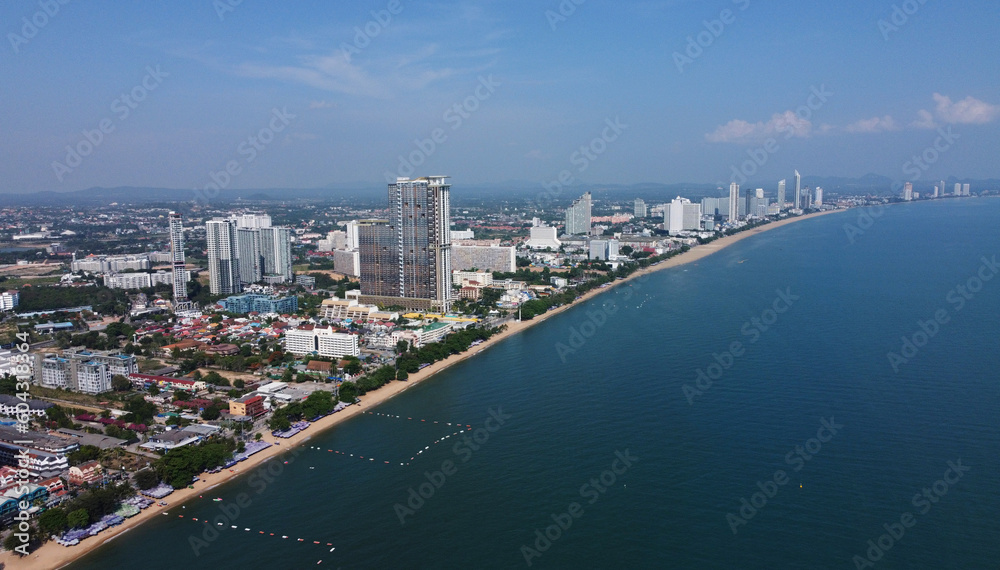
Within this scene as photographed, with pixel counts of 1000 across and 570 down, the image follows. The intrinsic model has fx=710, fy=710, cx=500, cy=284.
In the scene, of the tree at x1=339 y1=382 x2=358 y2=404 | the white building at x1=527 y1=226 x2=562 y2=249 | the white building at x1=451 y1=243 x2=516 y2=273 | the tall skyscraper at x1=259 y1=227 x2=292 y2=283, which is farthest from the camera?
the white building at x1=527 y1=226 x2=562 y2=249

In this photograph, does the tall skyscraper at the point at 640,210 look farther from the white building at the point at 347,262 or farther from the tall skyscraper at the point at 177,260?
the tall skyscraper at the point at 177,260

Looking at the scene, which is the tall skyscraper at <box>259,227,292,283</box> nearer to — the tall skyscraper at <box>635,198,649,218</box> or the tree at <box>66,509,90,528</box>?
the tree at <box>66,509,90,528</box>

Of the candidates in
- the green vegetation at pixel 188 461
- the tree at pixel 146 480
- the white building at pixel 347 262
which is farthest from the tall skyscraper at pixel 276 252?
the tree at pixel 146 480

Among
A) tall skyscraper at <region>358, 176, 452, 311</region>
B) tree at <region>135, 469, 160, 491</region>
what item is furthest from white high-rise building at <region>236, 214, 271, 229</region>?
tree at <region>135, 469, 160, 491</region>

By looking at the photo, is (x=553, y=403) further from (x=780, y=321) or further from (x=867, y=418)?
(x=780, y=321)

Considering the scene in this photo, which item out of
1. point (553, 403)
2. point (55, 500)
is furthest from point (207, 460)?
point (553, 403)

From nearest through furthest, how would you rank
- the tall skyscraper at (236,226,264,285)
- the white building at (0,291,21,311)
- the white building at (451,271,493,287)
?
the white building at (0,291,21,311) → the white building at (451,271,493,287) → the tall skyscraper at (236,226,264,285)
